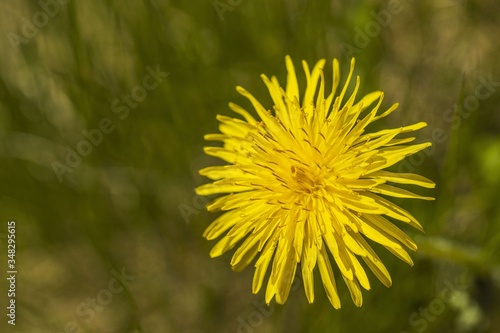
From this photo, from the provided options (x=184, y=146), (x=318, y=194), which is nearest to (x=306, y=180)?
(x=318, y=194)

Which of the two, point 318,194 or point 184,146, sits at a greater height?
point 184,146

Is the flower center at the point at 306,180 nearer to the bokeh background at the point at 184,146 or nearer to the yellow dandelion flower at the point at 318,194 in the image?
the yellow dandelion flower at the point at 318,194

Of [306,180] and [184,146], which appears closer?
[306,180]

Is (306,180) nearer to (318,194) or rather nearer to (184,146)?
(318,194)

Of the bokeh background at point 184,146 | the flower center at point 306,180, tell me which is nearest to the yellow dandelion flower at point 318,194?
the flower center at point 306,180

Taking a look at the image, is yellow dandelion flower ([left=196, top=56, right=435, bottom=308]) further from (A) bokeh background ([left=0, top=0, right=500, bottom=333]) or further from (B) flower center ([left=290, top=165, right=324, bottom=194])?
(A) bokeh background ([left=0, top=0, right=500, bottom=333])

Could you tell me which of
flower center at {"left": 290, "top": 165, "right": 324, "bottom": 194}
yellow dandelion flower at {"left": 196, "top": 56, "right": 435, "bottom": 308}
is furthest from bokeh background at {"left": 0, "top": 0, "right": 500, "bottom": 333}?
flower center at {"left": 290, "top": 165, "right": 324, "bottom": 194}
